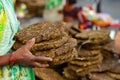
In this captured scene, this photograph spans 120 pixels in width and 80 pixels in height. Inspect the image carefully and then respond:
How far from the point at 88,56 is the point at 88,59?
3 cm

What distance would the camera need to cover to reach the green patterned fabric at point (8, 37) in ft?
4.03

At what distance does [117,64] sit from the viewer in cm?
199

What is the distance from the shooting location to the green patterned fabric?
123 cm

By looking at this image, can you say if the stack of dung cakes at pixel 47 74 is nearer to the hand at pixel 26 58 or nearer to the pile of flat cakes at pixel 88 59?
the pile of flat cakes at pixel 88 59

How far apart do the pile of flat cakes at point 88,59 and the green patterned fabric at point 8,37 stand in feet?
1.52

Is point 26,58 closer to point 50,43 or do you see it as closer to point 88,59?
point 50,43

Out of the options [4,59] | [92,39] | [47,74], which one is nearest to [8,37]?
[4,59]

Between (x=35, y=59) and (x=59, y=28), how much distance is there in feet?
1.08

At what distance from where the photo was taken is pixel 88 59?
69.2 inches

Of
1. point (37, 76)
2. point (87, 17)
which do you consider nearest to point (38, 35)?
point (37, 76)

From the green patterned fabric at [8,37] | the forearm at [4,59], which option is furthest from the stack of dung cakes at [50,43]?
the forearm at [4,59]

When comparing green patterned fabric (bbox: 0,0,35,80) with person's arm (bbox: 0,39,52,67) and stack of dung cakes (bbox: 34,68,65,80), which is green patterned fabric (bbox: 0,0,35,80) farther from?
stack of dung cakes (bbox: 34,68,65,80)

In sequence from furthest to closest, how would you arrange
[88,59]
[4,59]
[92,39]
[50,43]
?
[92,39]
[88,59]
[50,43]
[4,59]

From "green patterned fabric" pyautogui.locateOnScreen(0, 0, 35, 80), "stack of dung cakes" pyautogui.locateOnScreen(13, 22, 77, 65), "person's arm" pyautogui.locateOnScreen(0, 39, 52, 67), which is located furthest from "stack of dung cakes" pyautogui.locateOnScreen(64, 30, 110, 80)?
"person's arm" pyautogui.locateOnScreen(0, 39, 52, 67)
